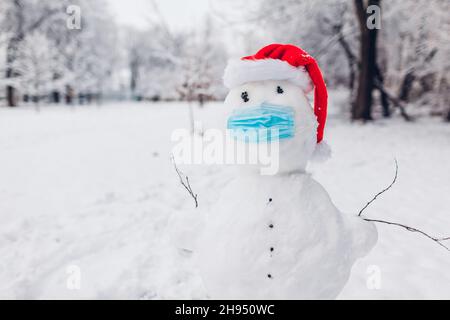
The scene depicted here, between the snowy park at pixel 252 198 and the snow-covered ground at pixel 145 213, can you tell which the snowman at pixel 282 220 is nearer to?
the snowy park at pixel 252 198

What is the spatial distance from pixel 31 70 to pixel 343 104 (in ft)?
58.2

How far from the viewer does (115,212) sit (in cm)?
355

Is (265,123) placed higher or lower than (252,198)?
higher

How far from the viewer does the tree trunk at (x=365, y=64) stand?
807cm

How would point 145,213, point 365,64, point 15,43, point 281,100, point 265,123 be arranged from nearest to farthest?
1. point 265,123
2. point 281,100
3. point 145,213
4. point 365,64
5. point 15,43

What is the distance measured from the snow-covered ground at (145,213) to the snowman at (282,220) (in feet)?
0.98

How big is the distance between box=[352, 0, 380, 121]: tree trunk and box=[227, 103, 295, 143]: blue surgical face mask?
8.32m

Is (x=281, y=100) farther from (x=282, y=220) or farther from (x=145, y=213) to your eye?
(x=145, y=213)

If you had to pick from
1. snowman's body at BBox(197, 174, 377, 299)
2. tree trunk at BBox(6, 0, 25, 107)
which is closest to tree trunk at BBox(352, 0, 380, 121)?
snowman's body at BBox(197, 174, 377, 299)

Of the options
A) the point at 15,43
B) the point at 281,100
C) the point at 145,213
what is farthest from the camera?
the point at 15,43

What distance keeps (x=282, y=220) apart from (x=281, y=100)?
558 mm

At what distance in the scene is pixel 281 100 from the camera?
138 cm

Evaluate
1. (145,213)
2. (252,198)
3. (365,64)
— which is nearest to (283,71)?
(252,198)

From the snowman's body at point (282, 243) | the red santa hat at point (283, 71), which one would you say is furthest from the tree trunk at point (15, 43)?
the snowman's body at point (282, 243)
